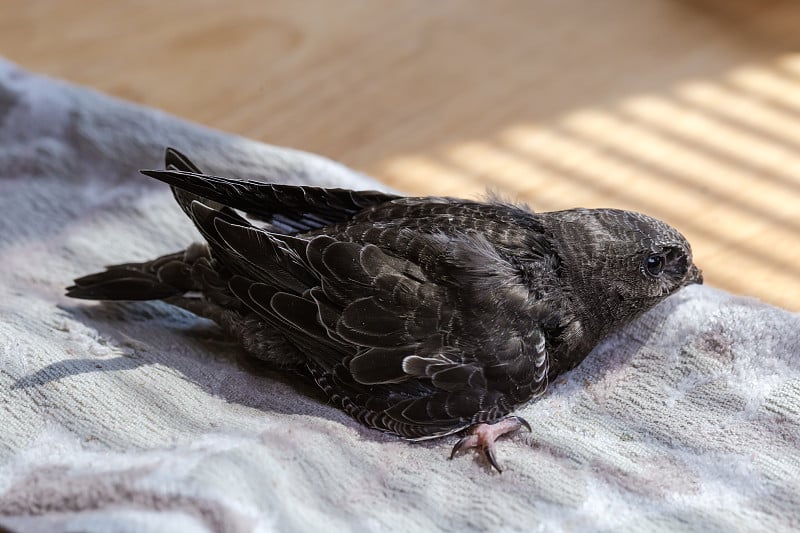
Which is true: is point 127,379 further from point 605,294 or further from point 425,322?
point 605,294

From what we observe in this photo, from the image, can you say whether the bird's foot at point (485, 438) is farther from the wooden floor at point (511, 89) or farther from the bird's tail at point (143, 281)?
the wooden floor at point (511, 89)

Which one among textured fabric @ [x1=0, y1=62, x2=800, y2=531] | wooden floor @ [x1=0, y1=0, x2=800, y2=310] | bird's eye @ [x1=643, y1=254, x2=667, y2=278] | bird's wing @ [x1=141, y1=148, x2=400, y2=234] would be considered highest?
wooden floor @ [x1=0, y1=0, x2=800, y2=310]

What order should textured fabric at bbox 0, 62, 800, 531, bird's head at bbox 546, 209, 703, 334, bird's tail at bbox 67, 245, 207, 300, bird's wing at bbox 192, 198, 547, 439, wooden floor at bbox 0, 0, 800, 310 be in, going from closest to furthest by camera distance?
textured fabric at bbox 0, 62, 800, 531 → bird's wing at bbox 192, 198, 547, 439 → bird's head at bbox 546, 209, 703, 334 → bird's tail at bbox 67, 245, 207, 300 → wooden floor at bbox 0, 0, 800, 310

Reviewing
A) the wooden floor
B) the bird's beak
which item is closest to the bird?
the bird's beak

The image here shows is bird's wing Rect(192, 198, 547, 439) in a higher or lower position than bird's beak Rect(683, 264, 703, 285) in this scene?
lower

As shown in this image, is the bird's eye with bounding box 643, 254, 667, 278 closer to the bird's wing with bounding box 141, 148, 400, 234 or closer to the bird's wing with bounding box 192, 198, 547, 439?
the bird's wing with bounding box 192, 198, 547, 439

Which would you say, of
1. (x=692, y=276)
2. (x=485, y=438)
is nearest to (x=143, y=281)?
(x=485, y=438)

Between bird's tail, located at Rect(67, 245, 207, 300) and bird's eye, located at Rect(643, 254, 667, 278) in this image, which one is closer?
bird's eye, located at Rect(643, 254, 667, 278)

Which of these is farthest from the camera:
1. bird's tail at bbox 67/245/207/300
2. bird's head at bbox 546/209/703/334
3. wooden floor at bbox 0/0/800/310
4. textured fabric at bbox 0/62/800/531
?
wooden floor at bbox 0/0/800/310

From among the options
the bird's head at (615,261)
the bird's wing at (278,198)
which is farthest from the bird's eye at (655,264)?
the bird's wing at (278,198)
